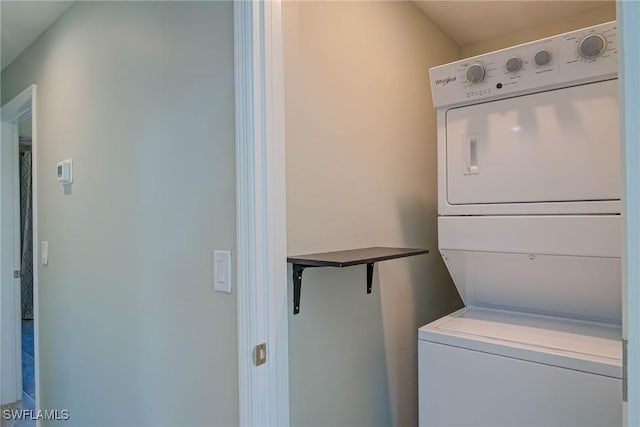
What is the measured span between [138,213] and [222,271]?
530 mm

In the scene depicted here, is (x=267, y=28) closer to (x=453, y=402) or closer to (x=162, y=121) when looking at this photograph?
(x=162, y=121)

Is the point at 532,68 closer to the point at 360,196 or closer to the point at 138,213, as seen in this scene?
the point at 360,196

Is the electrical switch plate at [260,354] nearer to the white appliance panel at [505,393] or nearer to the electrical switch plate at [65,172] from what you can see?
the white appliance panel at [505,393]

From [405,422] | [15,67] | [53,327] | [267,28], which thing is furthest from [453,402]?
[15,67]

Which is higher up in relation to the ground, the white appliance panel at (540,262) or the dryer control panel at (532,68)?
the dryer control panel at (532,68)

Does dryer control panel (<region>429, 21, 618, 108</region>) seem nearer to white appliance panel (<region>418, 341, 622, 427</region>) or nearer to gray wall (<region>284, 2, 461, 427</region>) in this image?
gray wall (<region>284, 2, 461, 427</region>)

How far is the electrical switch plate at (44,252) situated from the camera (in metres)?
2.05

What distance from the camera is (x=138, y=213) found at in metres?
1.44

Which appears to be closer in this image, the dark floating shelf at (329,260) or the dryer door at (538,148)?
the dark floating shelf at (329,260)

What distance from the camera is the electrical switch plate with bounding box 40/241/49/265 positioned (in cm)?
205

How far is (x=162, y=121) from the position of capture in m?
1.33

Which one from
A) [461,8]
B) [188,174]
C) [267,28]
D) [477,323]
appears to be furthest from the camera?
[461,8]

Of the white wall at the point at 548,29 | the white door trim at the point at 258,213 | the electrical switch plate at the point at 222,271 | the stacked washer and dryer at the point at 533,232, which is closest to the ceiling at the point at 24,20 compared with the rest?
the white door trim at the point at 258,213

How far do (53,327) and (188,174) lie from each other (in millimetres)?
1407
